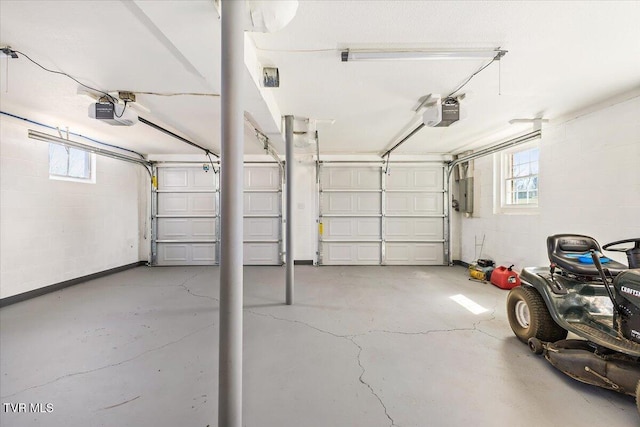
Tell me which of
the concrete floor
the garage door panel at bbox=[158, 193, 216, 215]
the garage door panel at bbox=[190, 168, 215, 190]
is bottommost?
the concrete floor

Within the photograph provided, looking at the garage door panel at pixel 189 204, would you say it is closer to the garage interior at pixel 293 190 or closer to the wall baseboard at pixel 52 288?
the garage interior at pixel 293 190

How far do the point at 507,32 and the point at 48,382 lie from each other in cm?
442

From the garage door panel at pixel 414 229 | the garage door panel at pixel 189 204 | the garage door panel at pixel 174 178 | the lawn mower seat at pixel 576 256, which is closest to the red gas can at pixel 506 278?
the garage door panel at pixel 414 229

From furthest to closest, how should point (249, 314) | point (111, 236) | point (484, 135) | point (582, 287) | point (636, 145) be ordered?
point (111, 236) → point (484, 135) → point (249, 314) → point (636, 145) → point (582, 287)

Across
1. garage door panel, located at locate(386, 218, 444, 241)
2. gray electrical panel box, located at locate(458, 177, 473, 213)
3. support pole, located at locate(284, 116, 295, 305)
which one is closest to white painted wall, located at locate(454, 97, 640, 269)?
gray electrical panel box, located at locate(458, 177, 473, 213)

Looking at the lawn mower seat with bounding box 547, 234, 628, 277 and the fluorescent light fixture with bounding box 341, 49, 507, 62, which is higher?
the fluorescent light fixture with bounding box 341, 49, 507, 62

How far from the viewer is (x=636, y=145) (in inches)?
105

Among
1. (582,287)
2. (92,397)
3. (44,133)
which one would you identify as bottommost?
(92,397)

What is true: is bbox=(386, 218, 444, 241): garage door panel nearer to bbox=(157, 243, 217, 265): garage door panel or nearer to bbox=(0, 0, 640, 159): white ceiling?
bbox=(0, 0, 640, 159): white ceiling

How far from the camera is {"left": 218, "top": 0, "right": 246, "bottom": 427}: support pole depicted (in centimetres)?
123

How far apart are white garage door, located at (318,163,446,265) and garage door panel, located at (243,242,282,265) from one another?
3.74 feet

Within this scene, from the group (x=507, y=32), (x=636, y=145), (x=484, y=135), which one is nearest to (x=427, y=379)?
(x=507, y=32)

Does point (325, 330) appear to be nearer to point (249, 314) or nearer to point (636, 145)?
point (249, 314)

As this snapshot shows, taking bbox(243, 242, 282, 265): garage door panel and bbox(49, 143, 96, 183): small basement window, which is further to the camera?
bbox(243, 242, 282, 265): garage door panel
